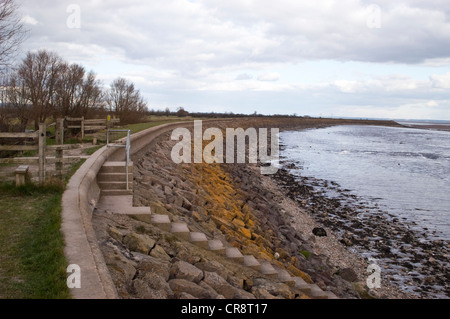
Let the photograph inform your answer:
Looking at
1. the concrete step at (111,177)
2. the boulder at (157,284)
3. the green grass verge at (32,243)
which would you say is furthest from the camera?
the concrete step at (111,177)

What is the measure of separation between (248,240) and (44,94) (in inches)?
629

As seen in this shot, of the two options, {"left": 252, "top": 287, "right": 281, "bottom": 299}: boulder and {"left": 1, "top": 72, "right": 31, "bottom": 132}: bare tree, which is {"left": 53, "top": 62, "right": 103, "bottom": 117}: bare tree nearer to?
{"left": 1, "top": 72, "right": 31, "bottom": 132}: bare tree

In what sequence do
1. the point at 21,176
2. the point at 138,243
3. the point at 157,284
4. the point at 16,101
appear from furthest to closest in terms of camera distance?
1. the point at 16,101
2. the point at 21,176
3. the point at 138,243
4. the point at 157,284

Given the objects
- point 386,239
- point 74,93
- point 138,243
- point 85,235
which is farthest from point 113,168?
point 74,93

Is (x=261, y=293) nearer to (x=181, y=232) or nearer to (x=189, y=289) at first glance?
(x=189, y=289)

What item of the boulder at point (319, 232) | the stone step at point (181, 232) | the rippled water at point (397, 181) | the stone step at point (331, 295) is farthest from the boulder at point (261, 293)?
the rippled water at point (397, 181)

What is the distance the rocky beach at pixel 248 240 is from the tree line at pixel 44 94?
18.4 ft

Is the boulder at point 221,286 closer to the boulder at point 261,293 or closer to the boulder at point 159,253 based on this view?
the boulder at point 261,293

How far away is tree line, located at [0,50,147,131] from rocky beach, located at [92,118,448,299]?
221 inches

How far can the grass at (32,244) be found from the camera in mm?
4363

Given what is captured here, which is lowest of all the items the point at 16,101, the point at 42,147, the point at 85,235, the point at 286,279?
the point at 286,279

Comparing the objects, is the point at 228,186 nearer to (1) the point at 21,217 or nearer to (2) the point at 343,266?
(2) the point at 343,266

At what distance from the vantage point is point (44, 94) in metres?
21.5

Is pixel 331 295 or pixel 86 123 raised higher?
pixel 86 123
